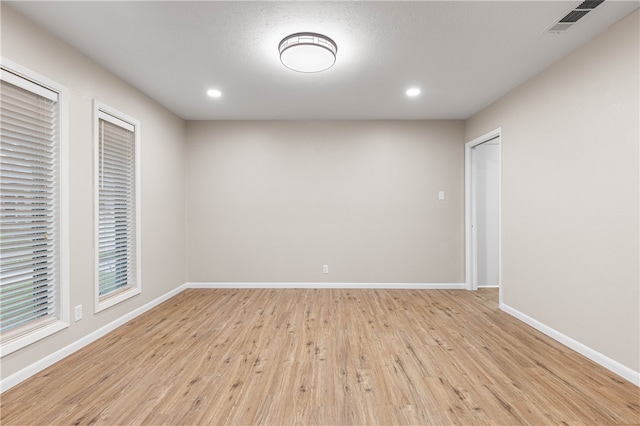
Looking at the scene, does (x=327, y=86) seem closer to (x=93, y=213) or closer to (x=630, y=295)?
(x=93, y=213)

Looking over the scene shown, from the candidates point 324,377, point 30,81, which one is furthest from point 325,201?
point 30,81

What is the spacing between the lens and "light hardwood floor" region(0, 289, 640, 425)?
181 centimetres

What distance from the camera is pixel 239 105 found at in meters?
4.06

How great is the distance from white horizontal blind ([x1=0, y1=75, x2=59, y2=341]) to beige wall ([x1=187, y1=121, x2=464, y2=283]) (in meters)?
2.40

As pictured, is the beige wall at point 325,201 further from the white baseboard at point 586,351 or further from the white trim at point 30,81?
the white trim at point 30,81

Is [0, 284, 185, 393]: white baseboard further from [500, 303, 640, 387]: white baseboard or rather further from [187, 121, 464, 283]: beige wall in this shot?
[500, 303, 640, 387]: white baseboard

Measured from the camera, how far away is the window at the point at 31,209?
Result: 2107 mm

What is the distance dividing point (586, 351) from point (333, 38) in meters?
3.29

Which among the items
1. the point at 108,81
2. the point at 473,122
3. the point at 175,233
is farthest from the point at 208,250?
the point at 473,122

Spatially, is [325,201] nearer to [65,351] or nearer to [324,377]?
[324,377]

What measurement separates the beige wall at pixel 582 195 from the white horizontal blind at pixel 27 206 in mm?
4349

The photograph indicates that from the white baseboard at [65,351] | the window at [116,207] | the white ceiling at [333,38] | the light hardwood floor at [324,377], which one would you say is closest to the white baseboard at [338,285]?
the white baseboard at [65,351]

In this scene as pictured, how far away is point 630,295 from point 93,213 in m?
4.41

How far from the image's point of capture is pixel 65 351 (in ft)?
8.26
